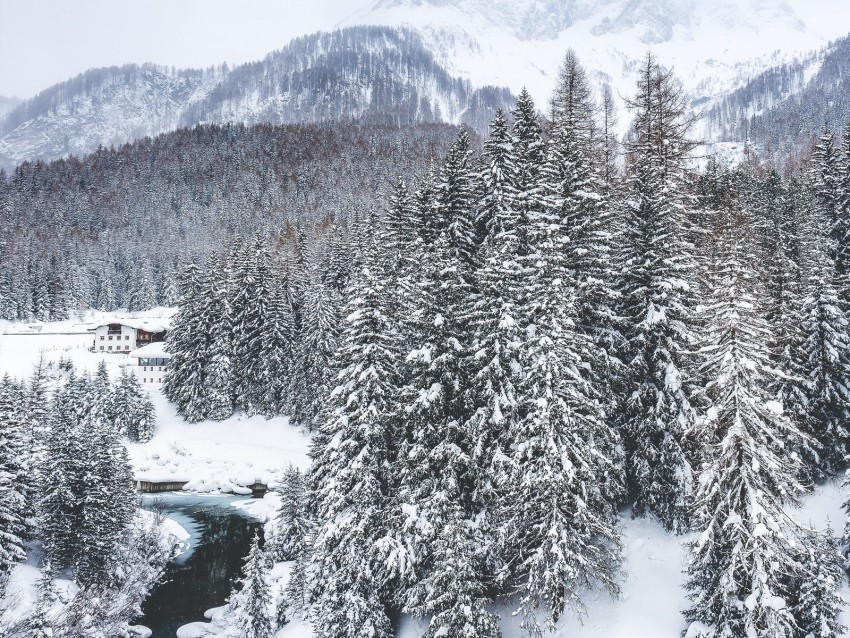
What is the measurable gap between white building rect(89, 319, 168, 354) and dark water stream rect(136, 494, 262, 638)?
152 feet

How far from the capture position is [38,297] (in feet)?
351

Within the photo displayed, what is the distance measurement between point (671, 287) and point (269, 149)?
650 feet

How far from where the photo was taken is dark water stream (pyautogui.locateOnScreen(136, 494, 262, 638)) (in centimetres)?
3234

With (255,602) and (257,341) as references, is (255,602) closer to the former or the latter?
(255,602)

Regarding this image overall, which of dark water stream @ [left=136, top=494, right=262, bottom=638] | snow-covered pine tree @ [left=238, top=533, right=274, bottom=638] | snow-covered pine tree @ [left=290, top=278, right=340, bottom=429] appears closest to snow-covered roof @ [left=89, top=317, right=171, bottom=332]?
snow-covered pine tree @ [left=290, top=278, right=340, bottom=429]

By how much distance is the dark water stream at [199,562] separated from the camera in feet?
106

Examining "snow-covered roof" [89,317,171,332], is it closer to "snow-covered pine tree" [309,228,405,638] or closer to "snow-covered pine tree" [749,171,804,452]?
"snow-covered pine tree" [309,228,405,638]

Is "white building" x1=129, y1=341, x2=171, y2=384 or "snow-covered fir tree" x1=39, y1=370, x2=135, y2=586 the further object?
"white building" x1=129, y1=341, x2=171, y2=384

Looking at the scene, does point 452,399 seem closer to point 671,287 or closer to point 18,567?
point 671,287

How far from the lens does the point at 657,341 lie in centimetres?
2394

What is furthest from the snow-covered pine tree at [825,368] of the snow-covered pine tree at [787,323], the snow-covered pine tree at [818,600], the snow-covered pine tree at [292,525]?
the snow-covered pine tree at [292,525]

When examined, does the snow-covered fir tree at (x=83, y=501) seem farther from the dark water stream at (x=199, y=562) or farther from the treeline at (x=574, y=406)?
the treeline at (x=574, y=406)

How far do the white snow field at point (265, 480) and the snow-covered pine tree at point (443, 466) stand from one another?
12.8 feet

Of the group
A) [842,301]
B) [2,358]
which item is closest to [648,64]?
[842,301]
